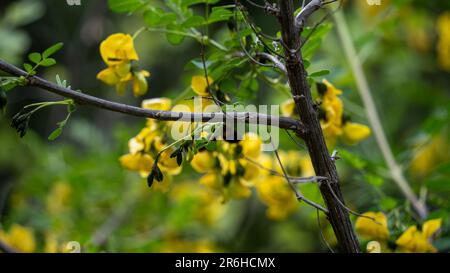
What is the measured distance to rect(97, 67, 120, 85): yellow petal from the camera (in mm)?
917

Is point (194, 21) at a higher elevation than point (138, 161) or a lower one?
higher

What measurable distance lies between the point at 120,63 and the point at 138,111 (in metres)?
0.27

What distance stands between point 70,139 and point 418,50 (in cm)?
165

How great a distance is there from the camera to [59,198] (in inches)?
A: 72.1

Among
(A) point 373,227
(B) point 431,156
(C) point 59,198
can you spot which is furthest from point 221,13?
(B) point 431,156

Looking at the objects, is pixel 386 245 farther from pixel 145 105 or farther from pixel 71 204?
pixel 71 204

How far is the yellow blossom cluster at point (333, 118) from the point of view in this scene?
0.95 metres

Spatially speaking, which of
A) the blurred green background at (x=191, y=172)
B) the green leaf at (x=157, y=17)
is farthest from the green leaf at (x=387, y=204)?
the green leaf at (x=157, y=17)

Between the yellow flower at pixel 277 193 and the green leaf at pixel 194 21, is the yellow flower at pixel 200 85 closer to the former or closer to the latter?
the green leaf at pixel 194 21

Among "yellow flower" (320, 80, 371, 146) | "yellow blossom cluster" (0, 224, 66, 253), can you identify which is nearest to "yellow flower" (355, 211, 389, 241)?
"yellow flower" (320, 80, 371, 146)

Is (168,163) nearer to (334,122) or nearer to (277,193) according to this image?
(334,122)

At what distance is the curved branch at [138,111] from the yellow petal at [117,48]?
0.68 ft

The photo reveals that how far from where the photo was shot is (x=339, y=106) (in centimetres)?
97

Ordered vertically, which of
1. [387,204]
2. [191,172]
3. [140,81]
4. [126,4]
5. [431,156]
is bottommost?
[387,204]
